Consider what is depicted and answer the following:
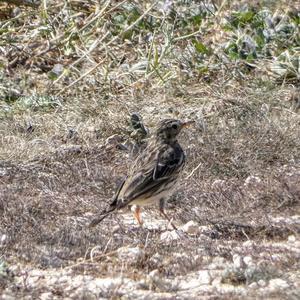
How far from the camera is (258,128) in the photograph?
29.6 feet

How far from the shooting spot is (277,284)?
5867mm

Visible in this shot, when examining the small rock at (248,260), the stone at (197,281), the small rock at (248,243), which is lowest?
the small rock at (248,243)

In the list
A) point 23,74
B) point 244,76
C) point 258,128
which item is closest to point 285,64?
point 244,76

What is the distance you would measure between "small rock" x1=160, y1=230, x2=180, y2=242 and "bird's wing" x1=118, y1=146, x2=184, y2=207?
0.39 metres

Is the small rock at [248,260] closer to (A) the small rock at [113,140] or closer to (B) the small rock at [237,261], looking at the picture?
(B) the small rock at [237,261]

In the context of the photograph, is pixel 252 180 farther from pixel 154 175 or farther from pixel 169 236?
pixel 169 236

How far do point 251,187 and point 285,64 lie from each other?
2.69 meters

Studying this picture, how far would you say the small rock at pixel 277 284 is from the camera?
580cm

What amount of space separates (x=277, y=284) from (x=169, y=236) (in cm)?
127

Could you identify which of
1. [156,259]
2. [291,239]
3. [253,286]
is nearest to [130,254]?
[156,259]

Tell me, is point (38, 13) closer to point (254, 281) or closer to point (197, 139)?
point (197, 139)

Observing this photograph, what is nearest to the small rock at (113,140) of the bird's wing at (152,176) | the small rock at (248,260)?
the bird's wing at (152,176)

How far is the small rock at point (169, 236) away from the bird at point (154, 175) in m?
0.38

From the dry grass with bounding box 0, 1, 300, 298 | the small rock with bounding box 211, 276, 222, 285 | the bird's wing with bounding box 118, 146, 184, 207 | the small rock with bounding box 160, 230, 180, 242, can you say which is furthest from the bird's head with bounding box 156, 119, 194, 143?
the small rock with bounding box 211, 276, 222, 285
